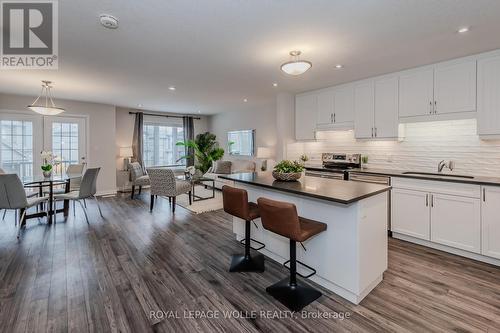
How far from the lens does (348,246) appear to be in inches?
85.7

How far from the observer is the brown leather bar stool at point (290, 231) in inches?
81.0

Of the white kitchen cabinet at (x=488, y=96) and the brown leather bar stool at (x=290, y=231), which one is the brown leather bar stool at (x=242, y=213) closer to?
the brown leather bar stool at (x=290, y=231)

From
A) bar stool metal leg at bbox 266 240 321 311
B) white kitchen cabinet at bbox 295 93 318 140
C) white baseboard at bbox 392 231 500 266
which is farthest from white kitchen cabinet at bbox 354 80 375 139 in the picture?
bar stool metal leg at bbox 266 240 321 311

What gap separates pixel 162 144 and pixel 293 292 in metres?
7.43

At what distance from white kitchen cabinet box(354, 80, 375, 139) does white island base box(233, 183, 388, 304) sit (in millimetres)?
2133

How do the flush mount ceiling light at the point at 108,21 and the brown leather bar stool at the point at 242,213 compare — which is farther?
the brown leather bar stool at the point at 242,213

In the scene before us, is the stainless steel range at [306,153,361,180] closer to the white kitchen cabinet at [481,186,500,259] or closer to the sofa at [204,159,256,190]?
the white kitchen cabinet at [481,186,500,259]

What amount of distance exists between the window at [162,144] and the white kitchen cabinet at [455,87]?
7.44 meters

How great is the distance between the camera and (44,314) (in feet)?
6.64

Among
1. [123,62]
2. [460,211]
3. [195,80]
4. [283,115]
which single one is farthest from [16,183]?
[460,211]

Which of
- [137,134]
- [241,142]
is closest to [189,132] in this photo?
[137,134]

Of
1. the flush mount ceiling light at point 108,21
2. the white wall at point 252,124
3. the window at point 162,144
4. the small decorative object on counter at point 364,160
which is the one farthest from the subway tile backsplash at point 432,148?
the window at point 162,144

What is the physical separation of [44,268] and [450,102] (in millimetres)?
5454

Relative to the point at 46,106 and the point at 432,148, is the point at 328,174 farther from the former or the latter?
the point at 46,106
